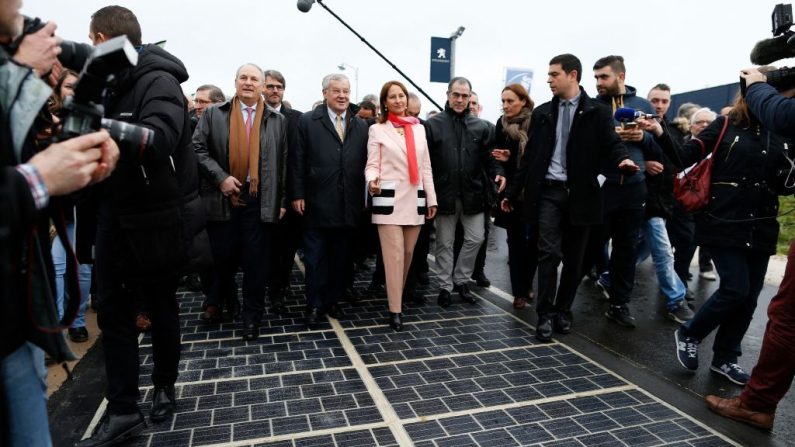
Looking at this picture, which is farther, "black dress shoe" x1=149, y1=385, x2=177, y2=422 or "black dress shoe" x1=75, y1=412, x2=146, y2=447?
"black dress shoe" x1=149, y1=385, x2=177, y2=422

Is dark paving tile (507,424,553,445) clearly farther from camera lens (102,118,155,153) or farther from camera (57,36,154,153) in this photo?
camera (57,36,154,153)

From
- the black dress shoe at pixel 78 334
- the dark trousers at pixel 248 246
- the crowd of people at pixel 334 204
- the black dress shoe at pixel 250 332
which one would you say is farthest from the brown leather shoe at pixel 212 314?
the black dress shoe at pixel 78 334

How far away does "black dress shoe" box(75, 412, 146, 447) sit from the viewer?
9.07 feet

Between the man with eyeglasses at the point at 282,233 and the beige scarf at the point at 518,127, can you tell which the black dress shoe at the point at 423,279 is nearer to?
the man with eyeglasses at the point at 282,233

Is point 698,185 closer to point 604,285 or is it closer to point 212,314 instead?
point 604,285

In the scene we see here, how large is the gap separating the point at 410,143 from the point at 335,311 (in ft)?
5.87

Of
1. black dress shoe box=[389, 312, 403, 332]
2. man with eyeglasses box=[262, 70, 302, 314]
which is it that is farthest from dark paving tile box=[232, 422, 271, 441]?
man with eyeglasses box=[262, 70, 302, 314]

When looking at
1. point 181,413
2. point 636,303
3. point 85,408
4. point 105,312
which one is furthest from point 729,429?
point 85,408

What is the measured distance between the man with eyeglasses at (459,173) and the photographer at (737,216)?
209 cm

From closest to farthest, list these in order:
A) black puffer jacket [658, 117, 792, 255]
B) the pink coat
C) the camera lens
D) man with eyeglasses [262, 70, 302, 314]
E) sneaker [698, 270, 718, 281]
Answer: the camera lens < black puffer jacket [658, 117, 792, 255] < the pink coat < man with eyeglasses [262, 70, 302, 314] < sneaker [698, 270, 718, 281]

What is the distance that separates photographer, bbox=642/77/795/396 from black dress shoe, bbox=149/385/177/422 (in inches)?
143

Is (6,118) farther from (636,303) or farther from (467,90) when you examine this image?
(636,303)

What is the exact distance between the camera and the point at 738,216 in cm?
360

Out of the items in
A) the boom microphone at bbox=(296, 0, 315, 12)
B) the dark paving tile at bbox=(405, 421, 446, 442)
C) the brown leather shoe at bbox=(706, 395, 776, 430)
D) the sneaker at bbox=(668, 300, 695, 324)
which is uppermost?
the boom microphone at bbox=(296, 0, 315, 12)
